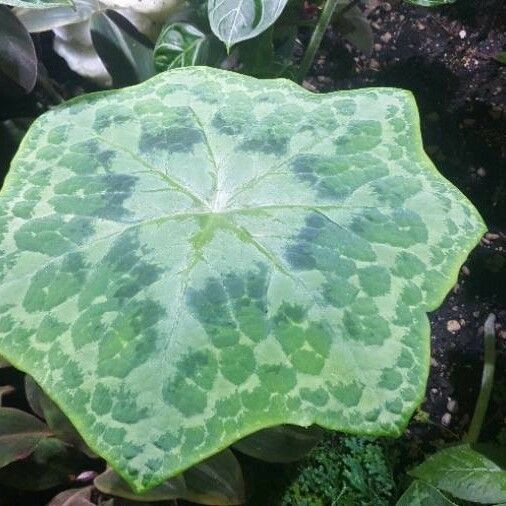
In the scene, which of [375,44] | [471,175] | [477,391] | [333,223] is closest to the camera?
[333,223]

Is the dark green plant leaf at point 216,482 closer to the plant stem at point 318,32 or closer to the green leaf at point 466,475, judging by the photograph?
the green leaf at point 466,475

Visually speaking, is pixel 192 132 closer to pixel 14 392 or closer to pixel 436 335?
pixel 14 392

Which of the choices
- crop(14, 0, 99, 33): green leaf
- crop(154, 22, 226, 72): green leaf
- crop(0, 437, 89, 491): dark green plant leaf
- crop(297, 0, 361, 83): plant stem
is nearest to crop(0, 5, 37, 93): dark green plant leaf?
crop(14, 0, 99, 33): green leaf

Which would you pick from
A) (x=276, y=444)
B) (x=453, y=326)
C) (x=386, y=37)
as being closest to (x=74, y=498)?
(x=276, y=444)

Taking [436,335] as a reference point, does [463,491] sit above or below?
above

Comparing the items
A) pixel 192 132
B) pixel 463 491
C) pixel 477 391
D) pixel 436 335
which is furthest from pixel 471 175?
pixel 192 132

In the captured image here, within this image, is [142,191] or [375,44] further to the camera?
[375,44]

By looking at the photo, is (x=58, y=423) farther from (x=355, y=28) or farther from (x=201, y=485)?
(x=355, y=28)
